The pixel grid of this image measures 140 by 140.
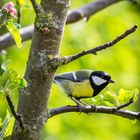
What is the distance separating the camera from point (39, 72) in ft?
3.67

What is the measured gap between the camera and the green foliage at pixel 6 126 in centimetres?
117

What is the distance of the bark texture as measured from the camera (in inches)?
44.1

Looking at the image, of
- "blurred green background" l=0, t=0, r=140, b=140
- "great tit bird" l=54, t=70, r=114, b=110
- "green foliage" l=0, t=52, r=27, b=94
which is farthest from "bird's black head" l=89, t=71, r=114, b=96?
"green foliage" l=0, t=52, r=27, b=94

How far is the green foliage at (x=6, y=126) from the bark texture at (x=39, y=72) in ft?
0.14

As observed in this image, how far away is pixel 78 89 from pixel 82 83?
8 centimetres

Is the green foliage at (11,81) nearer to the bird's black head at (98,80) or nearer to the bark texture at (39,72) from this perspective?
the bark texture at (39,72)

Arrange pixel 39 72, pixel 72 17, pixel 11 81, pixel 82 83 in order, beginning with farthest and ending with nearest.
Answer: pixel 82 83
pixel 72 17
pixel 39 72
pixel 11 81

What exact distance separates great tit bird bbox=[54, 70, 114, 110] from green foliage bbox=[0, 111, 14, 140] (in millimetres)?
993

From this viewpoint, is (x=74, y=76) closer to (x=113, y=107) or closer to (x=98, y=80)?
(x=98, y=80)

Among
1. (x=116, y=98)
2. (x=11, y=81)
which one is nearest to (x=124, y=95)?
(x=116, y=98)

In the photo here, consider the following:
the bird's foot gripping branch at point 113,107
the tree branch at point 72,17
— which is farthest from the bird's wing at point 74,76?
the bird's foot gripping branch at point 113,107

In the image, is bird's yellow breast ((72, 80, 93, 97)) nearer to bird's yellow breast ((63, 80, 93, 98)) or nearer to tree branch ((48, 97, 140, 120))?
bird's yellow breast ((63, 80, 93, 98))

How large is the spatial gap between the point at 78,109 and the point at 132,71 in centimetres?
203

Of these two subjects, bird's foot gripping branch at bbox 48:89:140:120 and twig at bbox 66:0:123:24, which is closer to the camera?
bird's foot gripping branch at bbox 48:89:140:120
